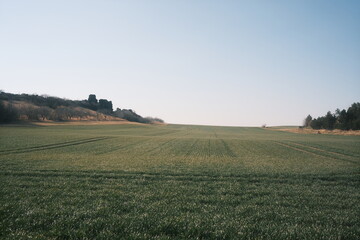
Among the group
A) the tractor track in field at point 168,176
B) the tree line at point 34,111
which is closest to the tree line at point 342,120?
the tractor track in field at point 168,176

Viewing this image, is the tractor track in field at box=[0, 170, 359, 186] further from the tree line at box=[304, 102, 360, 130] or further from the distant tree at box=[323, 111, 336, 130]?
the distant tree at box=[323, 111, 336, 130]

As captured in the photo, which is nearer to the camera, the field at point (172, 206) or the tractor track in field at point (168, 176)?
the field at point (172, 206)

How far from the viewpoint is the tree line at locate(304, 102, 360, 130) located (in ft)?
367

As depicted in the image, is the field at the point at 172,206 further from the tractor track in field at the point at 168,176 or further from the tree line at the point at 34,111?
Result: the tree line at the point at 34,111

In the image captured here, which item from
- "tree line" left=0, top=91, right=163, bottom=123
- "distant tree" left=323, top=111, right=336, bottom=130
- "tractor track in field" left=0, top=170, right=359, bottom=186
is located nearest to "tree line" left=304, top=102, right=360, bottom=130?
"distant tree" left=323, top=111, right=336, bottom=130

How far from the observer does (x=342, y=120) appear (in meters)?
121

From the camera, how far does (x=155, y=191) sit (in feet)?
43.9

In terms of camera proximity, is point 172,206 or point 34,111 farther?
point 34,111

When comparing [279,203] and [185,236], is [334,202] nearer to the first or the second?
[279,203]

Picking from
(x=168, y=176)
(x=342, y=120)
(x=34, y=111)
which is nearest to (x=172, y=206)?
(x=168, y=176)

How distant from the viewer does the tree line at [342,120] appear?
11181cm

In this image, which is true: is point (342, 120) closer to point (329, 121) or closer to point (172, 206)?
point (329, 121)

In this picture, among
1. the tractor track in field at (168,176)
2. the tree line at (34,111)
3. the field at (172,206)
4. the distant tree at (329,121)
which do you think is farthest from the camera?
the distant tree at (329,121)

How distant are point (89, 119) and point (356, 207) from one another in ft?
482
